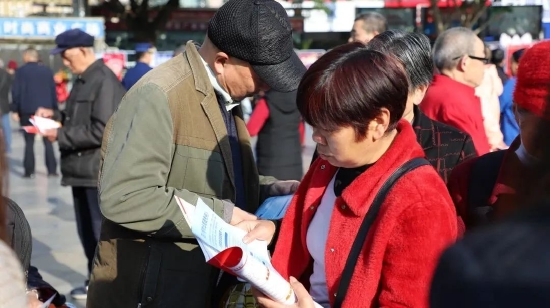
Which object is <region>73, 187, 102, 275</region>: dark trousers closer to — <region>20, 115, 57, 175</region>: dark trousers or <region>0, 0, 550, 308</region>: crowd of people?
<region>0, 0, 550, 308</region>: crowd of people

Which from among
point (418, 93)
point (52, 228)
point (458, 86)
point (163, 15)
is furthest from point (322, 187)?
point (163, 15)

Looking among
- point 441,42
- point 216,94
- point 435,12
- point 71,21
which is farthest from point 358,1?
point 216,94

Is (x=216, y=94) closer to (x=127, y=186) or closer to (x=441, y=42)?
(x=127, y=186)

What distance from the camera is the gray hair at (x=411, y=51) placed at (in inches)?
115

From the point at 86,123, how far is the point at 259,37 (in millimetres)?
3305

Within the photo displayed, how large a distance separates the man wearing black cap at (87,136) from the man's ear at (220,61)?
3.00 metres

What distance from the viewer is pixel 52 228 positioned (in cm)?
841

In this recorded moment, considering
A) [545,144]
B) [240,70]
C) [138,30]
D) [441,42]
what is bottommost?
[138,30]

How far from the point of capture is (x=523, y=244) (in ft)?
2.84

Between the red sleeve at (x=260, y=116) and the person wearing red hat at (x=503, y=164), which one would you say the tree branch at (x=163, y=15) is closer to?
the red sleeve at (x=260, y=116)

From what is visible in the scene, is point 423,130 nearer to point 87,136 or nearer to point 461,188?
point 461,188

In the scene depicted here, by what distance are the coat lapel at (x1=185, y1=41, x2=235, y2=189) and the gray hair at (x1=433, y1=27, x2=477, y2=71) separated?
6.78 feet

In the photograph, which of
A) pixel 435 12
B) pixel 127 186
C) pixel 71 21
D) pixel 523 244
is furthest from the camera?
pixel 435 12

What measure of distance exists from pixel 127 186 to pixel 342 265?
784 mm
